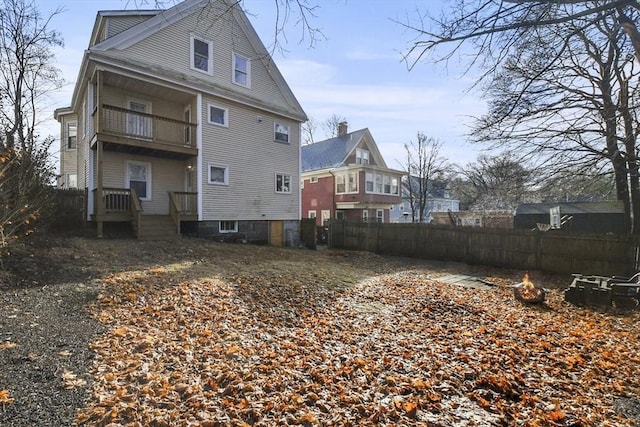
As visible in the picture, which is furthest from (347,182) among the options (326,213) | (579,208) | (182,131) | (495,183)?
(495,183)

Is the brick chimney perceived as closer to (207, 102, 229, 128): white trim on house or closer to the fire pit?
(207, 102, 229, 128): white trim on house

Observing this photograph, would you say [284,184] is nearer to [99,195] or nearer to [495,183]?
[99,195]

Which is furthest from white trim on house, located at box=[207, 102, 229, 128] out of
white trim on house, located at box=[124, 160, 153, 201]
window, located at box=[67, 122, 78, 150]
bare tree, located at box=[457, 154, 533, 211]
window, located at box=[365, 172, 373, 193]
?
window, located at box=[365, 172, 373, 193]

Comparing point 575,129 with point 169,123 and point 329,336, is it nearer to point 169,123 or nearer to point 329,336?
point 329,336

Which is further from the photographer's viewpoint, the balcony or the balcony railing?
the balcony railing

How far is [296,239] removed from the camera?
58.3ft

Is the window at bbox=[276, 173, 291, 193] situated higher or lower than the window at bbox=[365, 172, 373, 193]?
lower

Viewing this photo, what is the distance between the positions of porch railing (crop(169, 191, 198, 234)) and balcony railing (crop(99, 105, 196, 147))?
6.56ft

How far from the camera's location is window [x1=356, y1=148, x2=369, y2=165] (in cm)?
2709

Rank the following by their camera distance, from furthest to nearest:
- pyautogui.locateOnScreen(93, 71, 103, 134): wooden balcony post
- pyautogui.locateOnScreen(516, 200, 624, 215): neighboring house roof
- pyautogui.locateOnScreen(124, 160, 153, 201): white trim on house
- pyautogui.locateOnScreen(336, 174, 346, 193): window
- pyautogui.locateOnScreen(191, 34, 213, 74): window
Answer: pyautogui.locateOnScreen(336, 174, 346, 193): window
pyautogui.locateOnScreen(516, 200, 624, 215): neighboring house roof
pyautogui.locateOnScreen(191, 34, 213, 74): window
pyautogui.locateOnScreen(124, 160, 153, 201): white trim on house
pyautogui.locateOnScreen(93, 71, 103, 134): wooden balcony post

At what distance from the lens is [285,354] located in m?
4.05

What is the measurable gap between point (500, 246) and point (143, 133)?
13.8m

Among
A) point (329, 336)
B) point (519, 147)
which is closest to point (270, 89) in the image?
point (519, 147)

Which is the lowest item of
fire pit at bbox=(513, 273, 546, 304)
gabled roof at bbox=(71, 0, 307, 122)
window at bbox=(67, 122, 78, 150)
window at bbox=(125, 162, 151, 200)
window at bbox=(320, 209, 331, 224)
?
fire pit at bbox=(513, 273, 546, 304)
